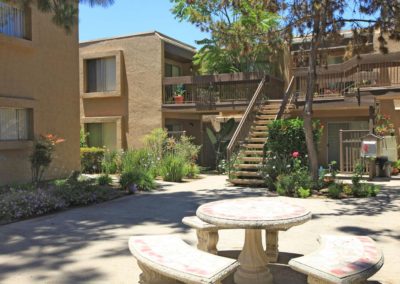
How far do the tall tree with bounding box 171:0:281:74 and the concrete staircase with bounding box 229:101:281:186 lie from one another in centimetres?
260

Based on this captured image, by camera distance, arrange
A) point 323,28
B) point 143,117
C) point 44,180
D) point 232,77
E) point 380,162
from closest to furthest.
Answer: point 323,28, point 44,180, point 380,162, point 232,77, point 143,117

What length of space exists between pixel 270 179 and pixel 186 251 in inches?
→ 340

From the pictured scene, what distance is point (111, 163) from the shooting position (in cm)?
1795

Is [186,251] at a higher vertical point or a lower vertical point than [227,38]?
lower

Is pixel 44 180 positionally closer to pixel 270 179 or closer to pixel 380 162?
pixel 270 179

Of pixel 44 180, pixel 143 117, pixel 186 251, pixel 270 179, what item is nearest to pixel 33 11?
pixel 44 180

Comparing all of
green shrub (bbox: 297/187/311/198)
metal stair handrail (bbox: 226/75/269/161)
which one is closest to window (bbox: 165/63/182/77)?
metal stair handrail (bbox: 226/75/269/161)

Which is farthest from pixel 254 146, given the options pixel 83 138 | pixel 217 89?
pixel 83 138

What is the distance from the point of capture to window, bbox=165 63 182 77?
21781 millimetres

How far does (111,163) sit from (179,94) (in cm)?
457

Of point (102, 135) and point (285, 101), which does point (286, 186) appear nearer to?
point (285, 101)

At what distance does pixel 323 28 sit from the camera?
1218 centimetres

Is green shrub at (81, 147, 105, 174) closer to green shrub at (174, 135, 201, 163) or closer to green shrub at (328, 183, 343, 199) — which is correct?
green shrub at (174, 135, 201, 163)

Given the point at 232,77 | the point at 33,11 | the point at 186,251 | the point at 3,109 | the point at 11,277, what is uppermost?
the point at 33,11
